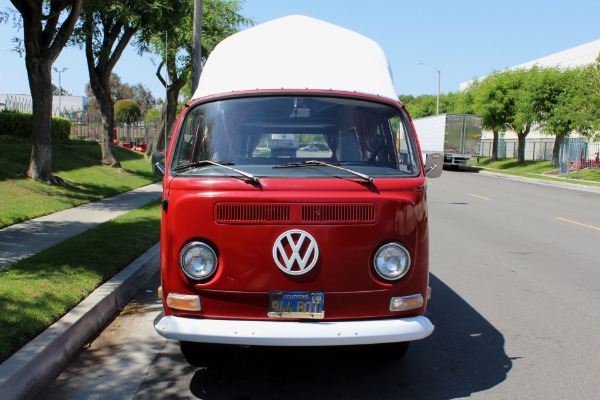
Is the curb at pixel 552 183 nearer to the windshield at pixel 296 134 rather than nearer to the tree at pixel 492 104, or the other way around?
the tree at pixel 492 104

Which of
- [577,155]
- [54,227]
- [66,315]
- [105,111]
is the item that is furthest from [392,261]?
[577,155]

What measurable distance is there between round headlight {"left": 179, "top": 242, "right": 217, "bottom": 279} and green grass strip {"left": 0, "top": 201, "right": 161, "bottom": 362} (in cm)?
151

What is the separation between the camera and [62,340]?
499 centimetres

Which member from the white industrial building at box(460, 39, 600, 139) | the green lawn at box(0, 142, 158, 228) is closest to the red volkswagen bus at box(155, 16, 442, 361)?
the green lawn at box(0, 142, 158, 228)

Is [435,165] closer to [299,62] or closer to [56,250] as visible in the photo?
[299,62]

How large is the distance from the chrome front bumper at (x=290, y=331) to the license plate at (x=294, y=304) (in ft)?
0.21

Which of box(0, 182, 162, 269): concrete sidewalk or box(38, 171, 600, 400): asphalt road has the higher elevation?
box(0, 182, 162, 269): concrete sidewalk

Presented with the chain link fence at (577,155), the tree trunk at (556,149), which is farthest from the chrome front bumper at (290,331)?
the tree trunk at (556,149)

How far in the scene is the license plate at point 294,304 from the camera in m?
4.16

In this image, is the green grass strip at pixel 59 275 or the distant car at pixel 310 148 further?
the distant car at pixel 310 148

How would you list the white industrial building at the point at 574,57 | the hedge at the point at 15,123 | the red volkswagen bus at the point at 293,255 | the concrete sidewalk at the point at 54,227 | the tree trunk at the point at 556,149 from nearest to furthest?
the red volkswagen bus at the point at 293,255 → the concrete sidewalk at the point at 54,227 → the hedge at the point at 15,123 → the tree trunk at the point at 556,149 → the white industrial building at the point at 574,57

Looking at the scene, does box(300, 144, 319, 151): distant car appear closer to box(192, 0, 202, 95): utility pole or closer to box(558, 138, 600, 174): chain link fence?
box(192, 0, 202, 95): utility pole

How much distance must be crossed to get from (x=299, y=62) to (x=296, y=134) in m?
0.61

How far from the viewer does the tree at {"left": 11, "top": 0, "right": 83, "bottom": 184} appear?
48.0 feet
